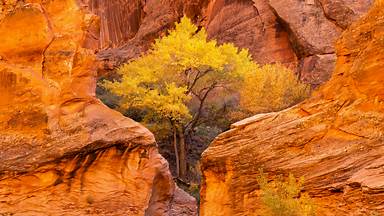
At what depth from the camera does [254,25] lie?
120 feet

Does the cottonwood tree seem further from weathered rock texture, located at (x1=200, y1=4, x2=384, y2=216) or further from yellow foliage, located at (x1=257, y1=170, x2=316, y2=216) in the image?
yellow foliage, located at (x1=257, y1=170, x2=316, y2=216)

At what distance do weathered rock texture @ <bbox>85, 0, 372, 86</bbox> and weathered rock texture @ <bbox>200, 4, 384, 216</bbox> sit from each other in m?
17.9

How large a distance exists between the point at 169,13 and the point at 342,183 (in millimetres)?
27523

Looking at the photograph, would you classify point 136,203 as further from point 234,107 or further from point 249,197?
point 234,107

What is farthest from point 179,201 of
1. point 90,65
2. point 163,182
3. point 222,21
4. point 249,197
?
point 222,21

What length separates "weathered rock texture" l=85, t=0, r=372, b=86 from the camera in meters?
33.4

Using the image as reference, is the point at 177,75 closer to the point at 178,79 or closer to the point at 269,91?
the point at 178,79

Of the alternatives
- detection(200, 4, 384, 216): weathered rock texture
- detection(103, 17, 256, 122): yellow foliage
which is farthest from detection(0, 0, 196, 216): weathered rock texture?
detection(103, 17, 256, 122): yellow foliage

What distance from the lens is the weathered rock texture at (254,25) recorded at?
3341cm

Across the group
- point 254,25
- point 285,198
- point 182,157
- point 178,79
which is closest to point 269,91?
point 178,79

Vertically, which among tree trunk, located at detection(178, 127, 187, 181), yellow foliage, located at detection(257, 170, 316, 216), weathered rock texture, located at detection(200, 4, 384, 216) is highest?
weathered rock texture, located at detection(200, 4, 384, 216)

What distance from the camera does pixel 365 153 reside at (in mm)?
12906

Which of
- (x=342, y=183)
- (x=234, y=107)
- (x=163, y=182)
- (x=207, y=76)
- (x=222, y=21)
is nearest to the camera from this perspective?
(x=342, y=183)

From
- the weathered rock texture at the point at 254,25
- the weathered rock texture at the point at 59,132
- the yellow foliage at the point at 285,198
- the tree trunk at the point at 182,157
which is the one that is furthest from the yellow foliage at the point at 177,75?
the yellow foliage at the point at 285,198
